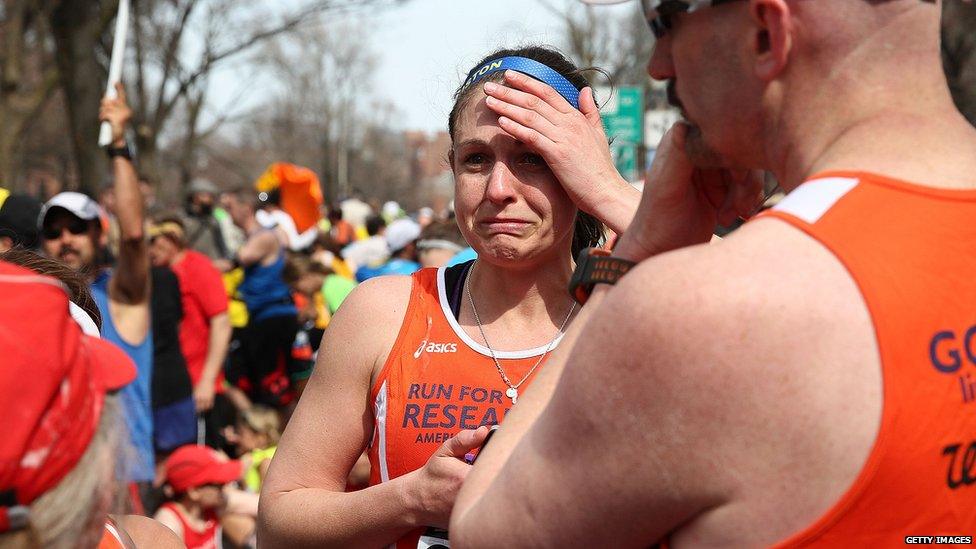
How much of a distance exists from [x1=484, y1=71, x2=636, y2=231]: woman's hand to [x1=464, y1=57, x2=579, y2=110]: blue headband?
0.05 meters

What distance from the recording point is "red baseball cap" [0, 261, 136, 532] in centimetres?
144

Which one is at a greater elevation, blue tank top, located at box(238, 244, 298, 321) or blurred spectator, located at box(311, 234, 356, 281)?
blue tank top, located at box(238, 244, 298, 321)

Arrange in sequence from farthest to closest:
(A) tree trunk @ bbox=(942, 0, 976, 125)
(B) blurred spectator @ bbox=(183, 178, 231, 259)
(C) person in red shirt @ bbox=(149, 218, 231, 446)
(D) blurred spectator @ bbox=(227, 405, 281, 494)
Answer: (B) blurred spectator @ bbox=(183, 178, 231, 259), (A) tree trunk @ bbox=(942, 0, 976, 125), (D) blurred spectator @ bbox=(227, 405, 281, 494), (C) person in red shirt @ bbox=(149, 218, 231, 446)

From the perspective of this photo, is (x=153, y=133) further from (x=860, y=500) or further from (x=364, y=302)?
(x=860, y=500)

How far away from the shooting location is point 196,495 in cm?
641

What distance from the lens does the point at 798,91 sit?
163cm

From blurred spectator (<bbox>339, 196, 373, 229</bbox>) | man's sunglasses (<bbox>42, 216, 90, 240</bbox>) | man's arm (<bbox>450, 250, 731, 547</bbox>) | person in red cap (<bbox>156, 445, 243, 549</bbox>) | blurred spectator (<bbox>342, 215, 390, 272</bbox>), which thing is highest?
man's arm (<bbox>450, 250, 731, 547</bbox>)

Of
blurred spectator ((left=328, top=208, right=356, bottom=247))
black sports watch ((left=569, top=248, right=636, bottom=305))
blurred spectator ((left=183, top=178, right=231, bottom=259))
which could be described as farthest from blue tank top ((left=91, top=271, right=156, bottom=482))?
blurred spectator ((left=328, top=208, right=356, bottom=247))

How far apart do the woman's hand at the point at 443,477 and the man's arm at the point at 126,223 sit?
4.03 m

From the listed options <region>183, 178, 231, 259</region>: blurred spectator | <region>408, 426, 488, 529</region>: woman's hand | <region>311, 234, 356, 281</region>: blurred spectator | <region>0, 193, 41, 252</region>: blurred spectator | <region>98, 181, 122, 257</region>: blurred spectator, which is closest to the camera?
<region>408, 426, 488, 529</region>: woman's hand

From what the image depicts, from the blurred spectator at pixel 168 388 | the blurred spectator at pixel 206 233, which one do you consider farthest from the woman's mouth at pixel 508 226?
the blurred spectator at pixel 206 233

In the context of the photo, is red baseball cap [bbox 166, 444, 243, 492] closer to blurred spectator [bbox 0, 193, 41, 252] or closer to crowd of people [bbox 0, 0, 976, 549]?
blurred spectator [bbox 0, 193, 41, 252]

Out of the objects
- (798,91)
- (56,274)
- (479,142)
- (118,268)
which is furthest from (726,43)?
(118,268)

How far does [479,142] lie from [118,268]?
3.92m
